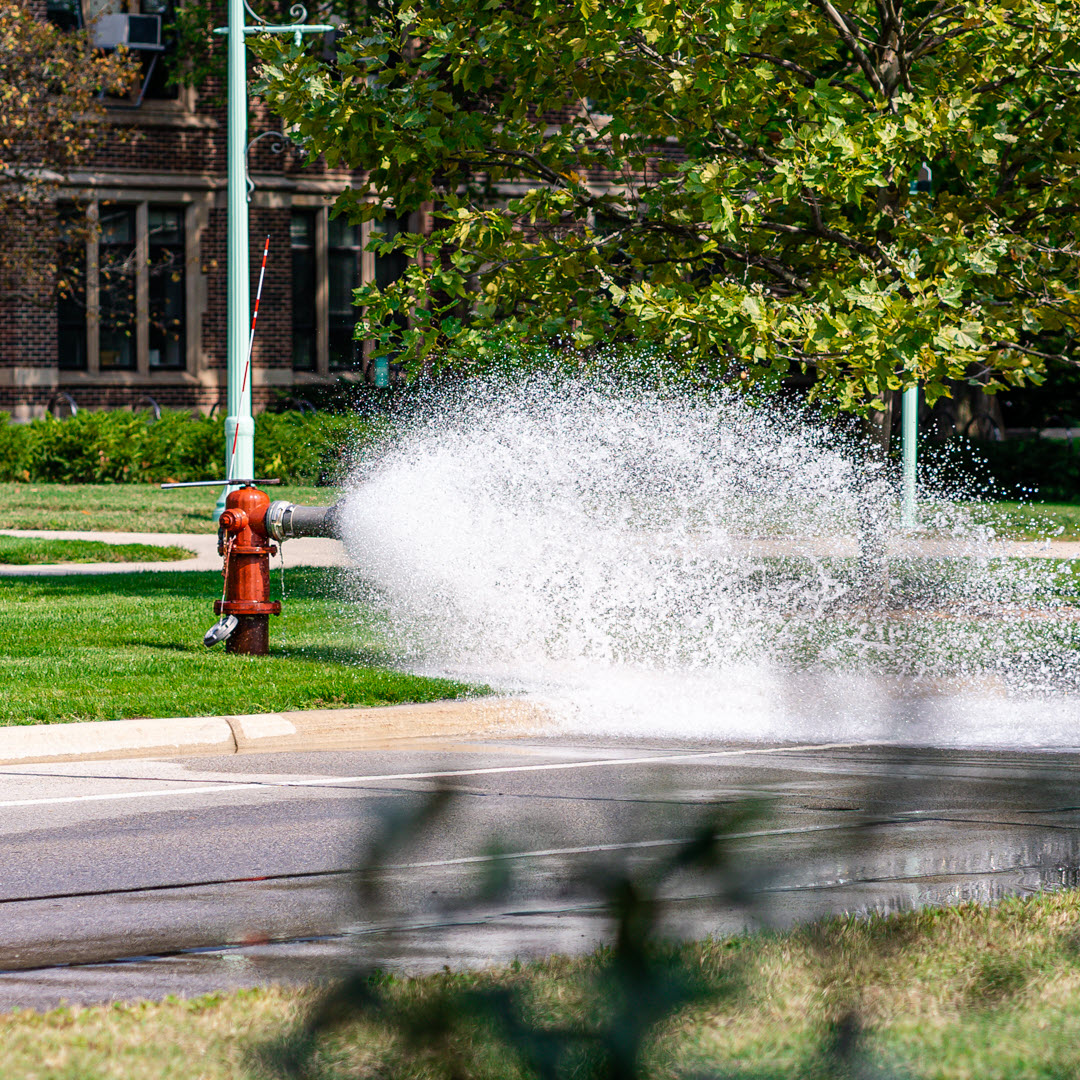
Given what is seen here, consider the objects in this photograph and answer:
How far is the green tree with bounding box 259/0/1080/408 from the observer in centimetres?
1189

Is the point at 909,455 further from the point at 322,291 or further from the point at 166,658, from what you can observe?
the point at 322,291

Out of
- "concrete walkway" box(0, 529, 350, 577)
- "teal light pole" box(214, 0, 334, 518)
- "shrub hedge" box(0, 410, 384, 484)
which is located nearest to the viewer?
"concrete walkway" box(0, 529, 350, 577)

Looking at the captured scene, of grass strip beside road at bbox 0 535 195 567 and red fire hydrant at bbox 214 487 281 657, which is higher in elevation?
red fire hydrant at bbox 214 487 281 657

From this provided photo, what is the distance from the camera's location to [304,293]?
34.6m

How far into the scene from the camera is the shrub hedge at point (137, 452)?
26.0 meters

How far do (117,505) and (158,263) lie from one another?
11.4m

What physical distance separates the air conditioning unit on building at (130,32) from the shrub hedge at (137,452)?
754 cm

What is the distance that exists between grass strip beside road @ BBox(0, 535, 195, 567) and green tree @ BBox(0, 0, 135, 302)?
35.9 ft

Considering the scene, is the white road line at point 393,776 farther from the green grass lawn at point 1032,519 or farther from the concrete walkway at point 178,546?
the green grass lawn at point 1032,519

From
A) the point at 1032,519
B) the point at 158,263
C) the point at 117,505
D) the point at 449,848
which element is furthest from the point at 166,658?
the point at 158,263

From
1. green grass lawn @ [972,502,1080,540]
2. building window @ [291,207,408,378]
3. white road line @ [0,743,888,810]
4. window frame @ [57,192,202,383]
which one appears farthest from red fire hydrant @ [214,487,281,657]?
building window @ [291,207,408,378]

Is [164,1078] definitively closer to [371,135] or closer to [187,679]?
[187,679]

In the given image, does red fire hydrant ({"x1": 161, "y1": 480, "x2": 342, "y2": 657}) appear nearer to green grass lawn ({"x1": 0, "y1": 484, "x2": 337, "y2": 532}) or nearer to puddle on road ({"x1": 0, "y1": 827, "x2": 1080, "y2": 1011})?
puddle on road ({"x1": 0, "y1": 827, "x2": 1080, "y2": 1011})

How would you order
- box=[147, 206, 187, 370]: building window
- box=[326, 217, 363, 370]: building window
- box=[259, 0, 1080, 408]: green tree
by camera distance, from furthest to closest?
box=[326, 217, 363, 370]: building window < box=[147, 206, 187, 370]: building window < box=[259, 0, 1080, 408]: green tree
